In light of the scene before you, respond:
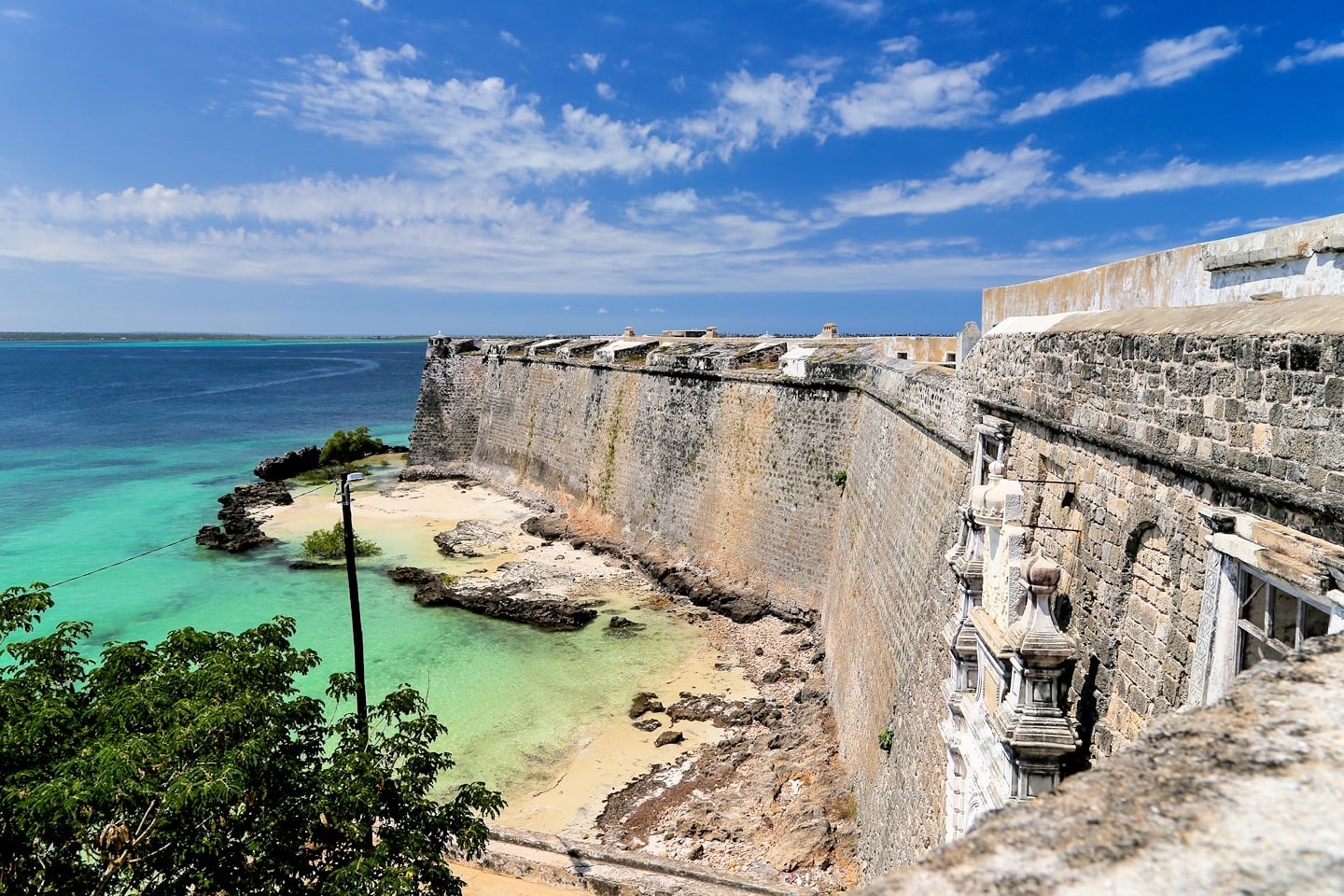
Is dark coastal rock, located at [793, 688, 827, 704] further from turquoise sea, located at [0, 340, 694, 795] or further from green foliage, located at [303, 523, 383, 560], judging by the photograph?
green foliage, located at [303, 523, 383, 560]

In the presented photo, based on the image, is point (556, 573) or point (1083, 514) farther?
point (556, 573)

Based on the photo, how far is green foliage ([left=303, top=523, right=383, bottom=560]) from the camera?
85.3 feet

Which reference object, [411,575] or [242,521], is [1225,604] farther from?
[242,521]

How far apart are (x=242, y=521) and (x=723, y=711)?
2374cm

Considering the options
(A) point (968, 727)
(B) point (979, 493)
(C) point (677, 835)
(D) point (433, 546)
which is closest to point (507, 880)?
(C) point (677, 835)

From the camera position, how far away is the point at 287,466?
40438 mm

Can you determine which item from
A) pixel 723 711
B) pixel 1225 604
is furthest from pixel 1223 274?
pixel 723 711

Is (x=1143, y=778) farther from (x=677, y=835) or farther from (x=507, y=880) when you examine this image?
(x=677, y=835)

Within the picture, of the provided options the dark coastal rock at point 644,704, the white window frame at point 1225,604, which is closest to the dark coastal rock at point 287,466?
the dark coastal rock at point 644,704

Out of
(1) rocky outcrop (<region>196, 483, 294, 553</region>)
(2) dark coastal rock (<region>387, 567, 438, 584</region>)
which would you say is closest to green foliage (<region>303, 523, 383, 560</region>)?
(1) rocky outcrop (<region>196, 483, 294, 553</region>)

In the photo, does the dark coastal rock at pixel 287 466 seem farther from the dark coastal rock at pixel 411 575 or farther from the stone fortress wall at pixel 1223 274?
the stone fortress wall at pixel 1223 274

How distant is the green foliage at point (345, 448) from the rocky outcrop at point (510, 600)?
24500 millimetres

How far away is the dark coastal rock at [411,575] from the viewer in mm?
22812

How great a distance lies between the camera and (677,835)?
11.1m
